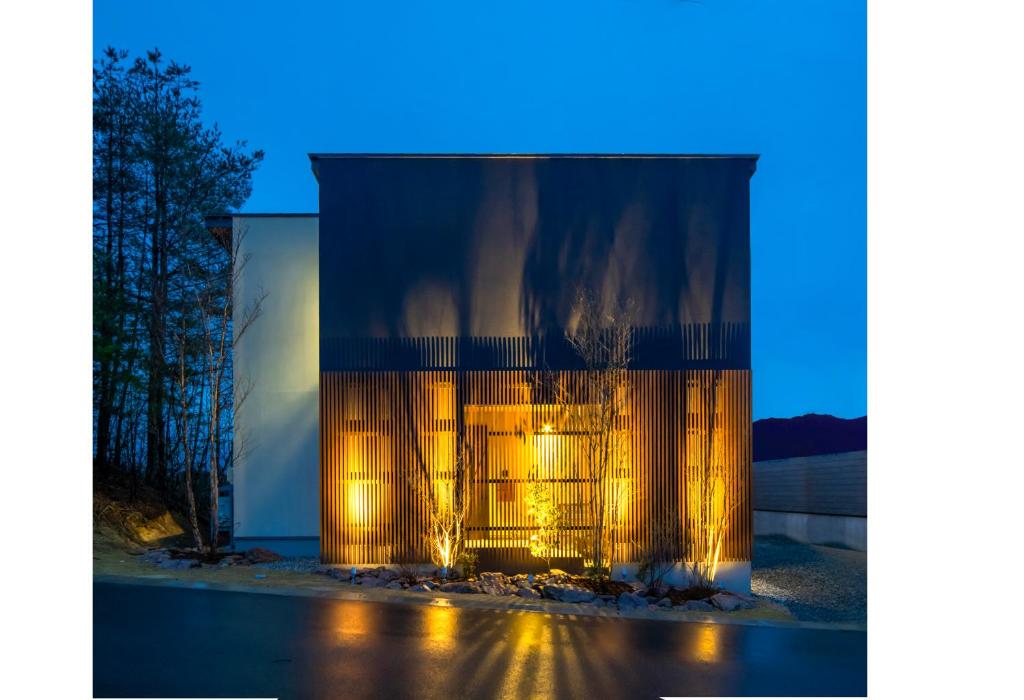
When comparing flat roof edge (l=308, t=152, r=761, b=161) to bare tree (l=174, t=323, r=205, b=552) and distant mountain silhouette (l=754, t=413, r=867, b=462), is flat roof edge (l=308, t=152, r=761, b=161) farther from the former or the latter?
distant mountain silhouette (l=754, t=413, r=867, b=462)

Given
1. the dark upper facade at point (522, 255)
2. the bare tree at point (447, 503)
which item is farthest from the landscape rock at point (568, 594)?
the dark upper facade at point (522, 255)

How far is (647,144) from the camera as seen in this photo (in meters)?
52.2

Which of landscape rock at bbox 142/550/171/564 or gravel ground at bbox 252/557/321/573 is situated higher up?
landscape rock at bbox 142/550/171/564

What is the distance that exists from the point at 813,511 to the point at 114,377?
16764 mm

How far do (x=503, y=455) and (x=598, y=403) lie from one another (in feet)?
5.47

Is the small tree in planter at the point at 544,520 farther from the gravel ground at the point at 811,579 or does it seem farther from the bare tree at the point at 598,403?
the gravel ground at the point at 811,579

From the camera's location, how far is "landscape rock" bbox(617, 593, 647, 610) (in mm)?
9250

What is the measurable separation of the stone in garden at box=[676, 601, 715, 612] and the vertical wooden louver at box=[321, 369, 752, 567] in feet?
4.88

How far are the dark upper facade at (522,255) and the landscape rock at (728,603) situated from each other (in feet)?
Result: 11.3

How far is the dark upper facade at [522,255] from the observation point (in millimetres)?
11234

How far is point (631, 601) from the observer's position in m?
9.34

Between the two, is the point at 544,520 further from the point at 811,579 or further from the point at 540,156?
the point at 540,156

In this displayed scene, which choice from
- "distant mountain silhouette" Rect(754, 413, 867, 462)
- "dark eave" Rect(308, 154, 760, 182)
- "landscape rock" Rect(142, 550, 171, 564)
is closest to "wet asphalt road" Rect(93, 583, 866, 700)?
"landscape rock" Rect(142, 550, 171, 564)

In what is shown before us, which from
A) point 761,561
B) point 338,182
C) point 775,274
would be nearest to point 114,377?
point 338,182
